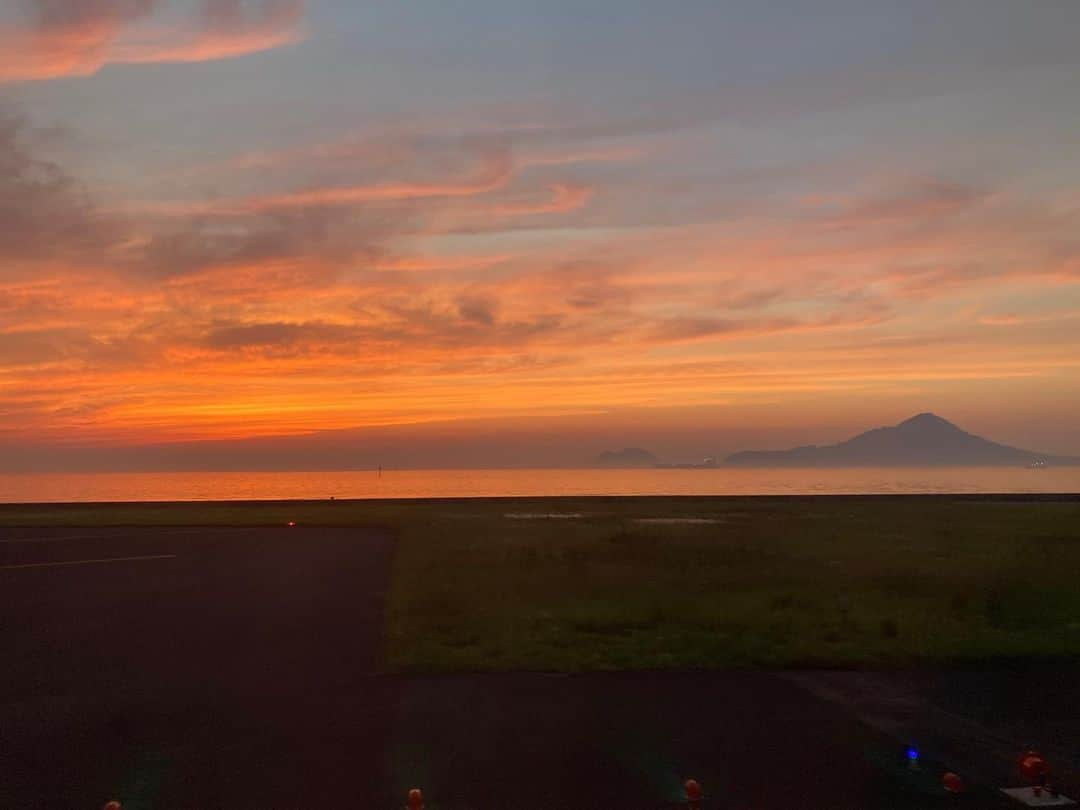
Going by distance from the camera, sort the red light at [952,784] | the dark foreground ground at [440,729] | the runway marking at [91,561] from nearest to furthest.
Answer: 1. the red light at [952,784]
2. the dark foreground ground at [440,729]
3. the runway marking at [91,561]

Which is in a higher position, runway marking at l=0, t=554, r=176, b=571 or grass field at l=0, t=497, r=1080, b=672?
runway marking at l=0, t=554, r=176, b=571

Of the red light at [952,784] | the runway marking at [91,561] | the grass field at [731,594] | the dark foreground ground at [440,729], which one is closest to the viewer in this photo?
the red light at [952,784]

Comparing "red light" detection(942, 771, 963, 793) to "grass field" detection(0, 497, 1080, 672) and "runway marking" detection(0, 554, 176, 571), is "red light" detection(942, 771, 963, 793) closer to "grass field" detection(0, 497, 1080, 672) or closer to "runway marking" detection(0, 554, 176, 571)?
"grass field" detection(0, 497, 1080, 672)

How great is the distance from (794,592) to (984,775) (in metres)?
10.6

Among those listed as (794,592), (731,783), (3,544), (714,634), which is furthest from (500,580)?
(3,544)

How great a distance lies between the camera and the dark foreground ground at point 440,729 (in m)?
6.91

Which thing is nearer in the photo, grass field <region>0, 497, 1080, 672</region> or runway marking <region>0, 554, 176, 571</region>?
grass field <region>0, 497, 1080, 672</region>

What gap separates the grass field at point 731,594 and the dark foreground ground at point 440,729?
1235 millimetres

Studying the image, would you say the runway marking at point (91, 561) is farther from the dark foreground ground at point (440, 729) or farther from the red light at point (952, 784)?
the red light at point (952, 784)

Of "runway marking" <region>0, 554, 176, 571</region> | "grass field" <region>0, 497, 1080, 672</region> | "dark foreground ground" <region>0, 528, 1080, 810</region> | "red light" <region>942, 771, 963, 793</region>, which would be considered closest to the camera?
"red light" <region>942, 771, 963, 793</region>

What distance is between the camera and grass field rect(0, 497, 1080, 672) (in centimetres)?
1227

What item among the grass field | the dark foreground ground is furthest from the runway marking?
the dark foreground ground

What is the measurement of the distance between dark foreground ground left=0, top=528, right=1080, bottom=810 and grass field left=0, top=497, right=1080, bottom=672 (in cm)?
124

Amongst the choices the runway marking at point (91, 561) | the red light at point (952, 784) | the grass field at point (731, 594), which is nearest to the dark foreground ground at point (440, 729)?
the red light at point (952, 784)
